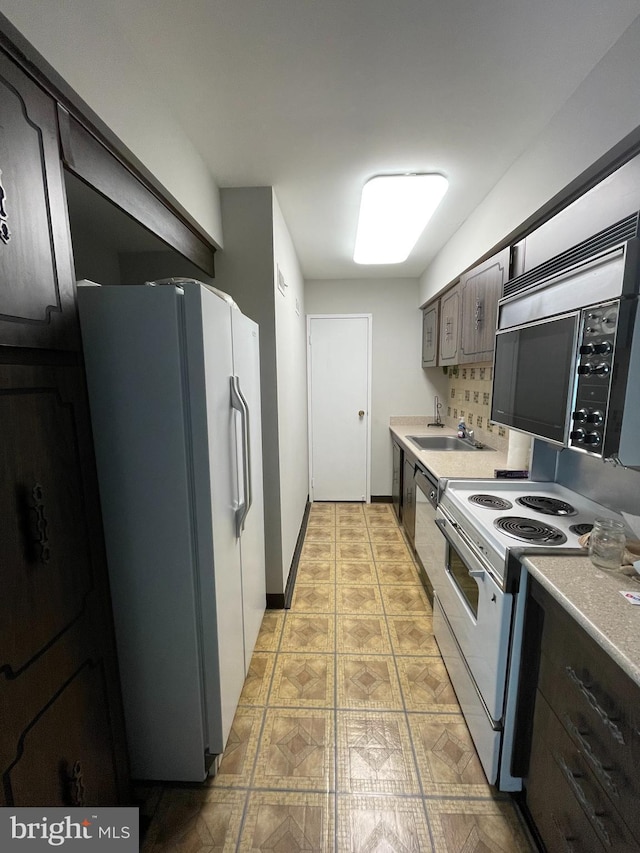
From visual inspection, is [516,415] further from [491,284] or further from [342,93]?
[342,93]

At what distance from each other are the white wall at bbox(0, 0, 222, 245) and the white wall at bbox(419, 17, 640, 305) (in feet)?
4.72

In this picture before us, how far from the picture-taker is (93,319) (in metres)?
1.05

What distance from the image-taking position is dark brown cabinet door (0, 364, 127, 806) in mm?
738

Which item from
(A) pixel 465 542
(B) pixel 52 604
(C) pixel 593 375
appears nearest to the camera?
(B) pixel 52 604

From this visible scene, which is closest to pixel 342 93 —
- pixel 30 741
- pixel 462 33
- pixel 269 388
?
pixel 462 33

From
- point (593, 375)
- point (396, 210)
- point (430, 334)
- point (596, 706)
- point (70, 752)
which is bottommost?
point (70, 752)

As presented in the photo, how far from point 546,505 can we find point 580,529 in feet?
0.72

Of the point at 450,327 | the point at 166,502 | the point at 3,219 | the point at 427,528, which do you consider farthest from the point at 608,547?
the point at 450,327

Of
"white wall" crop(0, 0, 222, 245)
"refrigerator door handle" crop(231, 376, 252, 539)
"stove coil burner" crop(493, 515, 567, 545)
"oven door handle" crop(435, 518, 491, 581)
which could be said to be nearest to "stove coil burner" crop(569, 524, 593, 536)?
"stove coil burner" crop(493, 515, 567, 545)

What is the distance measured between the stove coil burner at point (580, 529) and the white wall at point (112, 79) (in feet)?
6.70

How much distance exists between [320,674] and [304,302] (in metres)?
3.33

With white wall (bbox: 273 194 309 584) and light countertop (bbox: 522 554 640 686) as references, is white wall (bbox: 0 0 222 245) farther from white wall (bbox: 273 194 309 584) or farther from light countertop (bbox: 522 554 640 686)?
light countertop (bbox: 522 554 640 686)

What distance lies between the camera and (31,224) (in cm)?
80

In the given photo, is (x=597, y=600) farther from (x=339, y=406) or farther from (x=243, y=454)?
(x=339, y=406)
